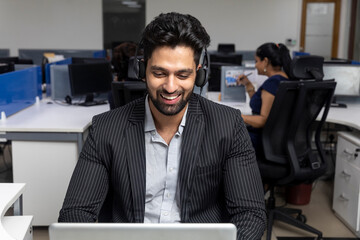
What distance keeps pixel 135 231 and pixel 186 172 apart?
0.62 meters

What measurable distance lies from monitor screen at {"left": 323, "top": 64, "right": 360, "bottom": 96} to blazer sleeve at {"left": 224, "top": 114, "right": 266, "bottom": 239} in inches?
110

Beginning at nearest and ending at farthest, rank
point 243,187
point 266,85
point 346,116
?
point 243,187 < point 266,85 < point 346,116

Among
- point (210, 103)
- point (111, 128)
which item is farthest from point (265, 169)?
point (111, 128)

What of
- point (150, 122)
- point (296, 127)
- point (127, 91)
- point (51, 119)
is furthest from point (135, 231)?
point (51, 119)

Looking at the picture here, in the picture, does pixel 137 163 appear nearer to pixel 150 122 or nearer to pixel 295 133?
pixel 150 122

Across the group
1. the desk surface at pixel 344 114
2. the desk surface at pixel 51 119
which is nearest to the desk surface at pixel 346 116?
the desk surface at pixel 344 114

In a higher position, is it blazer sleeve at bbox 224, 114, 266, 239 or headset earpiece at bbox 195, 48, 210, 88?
headset earpiece at bbox 195, 48, 210, 88

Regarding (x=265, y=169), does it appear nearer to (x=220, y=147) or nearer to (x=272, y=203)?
(x=272, y=203)

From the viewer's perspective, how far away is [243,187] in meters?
1.40

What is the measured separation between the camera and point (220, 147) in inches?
56.6

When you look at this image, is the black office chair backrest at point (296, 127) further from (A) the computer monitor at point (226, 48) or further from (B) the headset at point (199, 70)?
(A) the computer monitor at point (226, 48)

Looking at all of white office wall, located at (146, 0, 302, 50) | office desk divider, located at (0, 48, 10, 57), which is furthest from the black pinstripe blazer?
office desk divider, located at (0, 48, 10, 57)

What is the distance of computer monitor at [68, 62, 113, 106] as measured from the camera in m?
3.90

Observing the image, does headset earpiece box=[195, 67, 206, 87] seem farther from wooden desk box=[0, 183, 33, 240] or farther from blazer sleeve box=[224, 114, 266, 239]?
wooden desk box=[0, 183, 33, 240]
